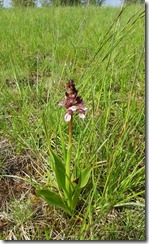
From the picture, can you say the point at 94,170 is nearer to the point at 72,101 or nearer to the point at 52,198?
the point at 52,198

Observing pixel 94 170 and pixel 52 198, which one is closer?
pixel 52 198

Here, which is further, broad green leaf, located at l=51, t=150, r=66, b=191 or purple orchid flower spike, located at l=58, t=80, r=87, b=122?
broad green leaf, located at l=51, t=150, r=66, b=191

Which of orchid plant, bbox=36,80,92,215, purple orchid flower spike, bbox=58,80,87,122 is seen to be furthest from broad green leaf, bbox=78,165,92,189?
purple orchid flower spike, bbox=58,80,87,122

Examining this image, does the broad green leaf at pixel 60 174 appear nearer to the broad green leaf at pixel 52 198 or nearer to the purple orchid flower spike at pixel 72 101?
the broad green leaf at pixel 52 198

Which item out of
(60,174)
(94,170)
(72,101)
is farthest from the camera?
(94,170)

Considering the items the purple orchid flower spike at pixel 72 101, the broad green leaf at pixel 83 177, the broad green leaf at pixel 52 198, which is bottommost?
the broad green leaf at pixel 52 198

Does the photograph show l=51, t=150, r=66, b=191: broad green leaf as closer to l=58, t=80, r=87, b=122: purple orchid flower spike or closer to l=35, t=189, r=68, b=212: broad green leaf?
l=35, t=189, r=68, b=212: broad green leaf

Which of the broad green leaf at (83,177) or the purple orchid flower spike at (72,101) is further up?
the purple orchid flower spike at (72,101)

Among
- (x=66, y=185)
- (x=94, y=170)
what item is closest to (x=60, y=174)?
(x=66, y=185)

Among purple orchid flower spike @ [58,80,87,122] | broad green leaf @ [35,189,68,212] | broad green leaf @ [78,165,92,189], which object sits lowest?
broad green leaf @ [35,189,68,212]

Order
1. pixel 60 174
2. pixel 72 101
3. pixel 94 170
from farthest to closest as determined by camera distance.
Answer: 1. pixel 94 170
2. pixel 60 174
3. pixel 72 101

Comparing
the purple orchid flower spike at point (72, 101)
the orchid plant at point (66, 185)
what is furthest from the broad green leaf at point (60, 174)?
the purple orchid flower spike at point (72, 101)

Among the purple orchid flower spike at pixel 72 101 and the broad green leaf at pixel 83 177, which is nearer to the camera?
the purple orchid flower spike at pixel 72 101
